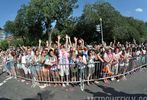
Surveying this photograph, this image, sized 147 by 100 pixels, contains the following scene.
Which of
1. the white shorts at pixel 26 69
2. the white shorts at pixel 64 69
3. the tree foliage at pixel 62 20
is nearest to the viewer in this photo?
the white shorts at pixel 64 69

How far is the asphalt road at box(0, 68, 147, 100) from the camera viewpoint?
40.1 feet

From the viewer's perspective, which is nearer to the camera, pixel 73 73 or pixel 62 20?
pixel 73 73

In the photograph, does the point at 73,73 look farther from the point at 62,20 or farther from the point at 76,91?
the point at 62,20

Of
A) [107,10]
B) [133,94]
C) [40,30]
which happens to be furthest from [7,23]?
[133,94]

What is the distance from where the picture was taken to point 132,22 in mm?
111500

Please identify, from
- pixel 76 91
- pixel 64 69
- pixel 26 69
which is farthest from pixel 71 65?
pixel 26 69

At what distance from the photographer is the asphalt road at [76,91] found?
40.1 feet

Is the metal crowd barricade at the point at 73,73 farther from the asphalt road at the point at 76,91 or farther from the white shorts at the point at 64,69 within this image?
the asphalt road at the point at 76,91

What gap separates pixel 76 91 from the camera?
1336cm

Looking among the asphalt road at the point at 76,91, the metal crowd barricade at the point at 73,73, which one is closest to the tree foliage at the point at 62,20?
the metal crowd barricade at the point at 73,73

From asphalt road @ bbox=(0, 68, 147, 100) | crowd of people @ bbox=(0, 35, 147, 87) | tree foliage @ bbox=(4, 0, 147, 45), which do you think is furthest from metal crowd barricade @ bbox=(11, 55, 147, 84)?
tree foliage @ bbox=(4, 0, 147, 45)

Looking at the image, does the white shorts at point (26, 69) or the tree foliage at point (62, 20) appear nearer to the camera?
the white shorts at point (26, 69)

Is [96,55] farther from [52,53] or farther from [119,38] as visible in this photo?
[119,38]

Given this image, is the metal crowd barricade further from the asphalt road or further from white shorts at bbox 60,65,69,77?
the asphalt road
